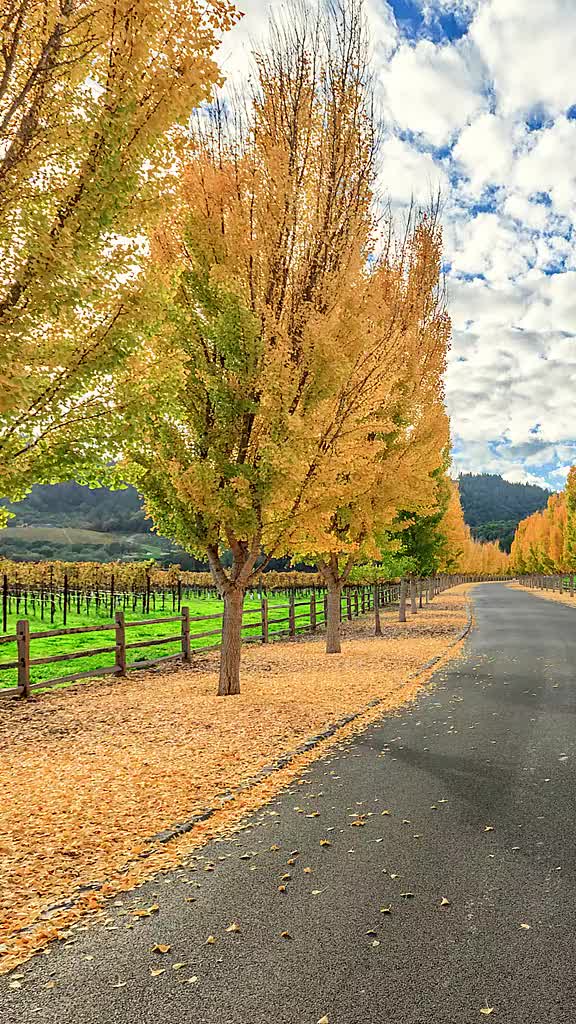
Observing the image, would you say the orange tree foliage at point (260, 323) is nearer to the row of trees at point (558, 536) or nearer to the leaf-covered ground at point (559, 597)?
the leaf-covered ground at point (559, 597)

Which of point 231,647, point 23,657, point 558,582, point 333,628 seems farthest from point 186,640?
point 558,582


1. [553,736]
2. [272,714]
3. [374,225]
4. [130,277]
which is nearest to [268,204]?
[374,225]

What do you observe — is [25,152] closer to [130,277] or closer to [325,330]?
[130,277]

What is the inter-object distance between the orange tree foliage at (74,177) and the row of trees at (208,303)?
0.02m

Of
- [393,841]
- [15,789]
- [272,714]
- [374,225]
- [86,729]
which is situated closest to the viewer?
[393,841]

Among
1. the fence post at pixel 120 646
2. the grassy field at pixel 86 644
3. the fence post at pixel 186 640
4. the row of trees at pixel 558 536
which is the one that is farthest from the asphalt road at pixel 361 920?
the row of trees at pixel 558 536

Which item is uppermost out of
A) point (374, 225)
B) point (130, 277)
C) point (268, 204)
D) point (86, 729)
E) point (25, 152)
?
point (374, 225)

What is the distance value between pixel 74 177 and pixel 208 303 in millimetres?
5078

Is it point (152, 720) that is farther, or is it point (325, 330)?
point (325, 330)

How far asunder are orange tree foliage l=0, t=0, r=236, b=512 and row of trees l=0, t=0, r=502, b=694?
0.07 feet

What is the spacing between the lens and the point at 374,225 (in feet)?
44.0

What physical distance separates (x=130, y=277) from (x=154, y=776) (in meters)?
5.59

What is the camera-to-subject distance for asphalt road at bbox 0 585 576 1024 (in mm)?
3217

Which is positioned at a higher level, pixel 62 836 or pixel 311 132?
pixel 311 132
